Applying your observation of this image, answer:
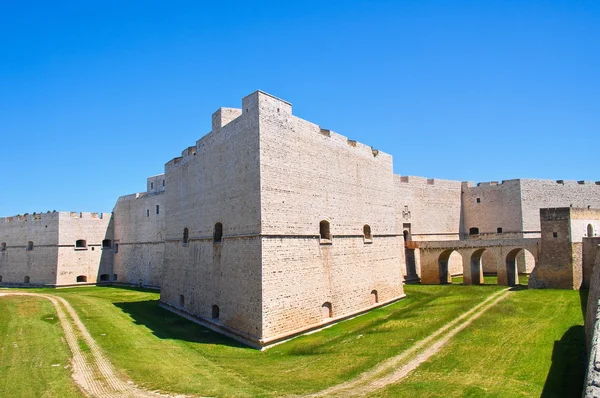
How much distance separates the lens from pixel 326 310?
16.6 meters

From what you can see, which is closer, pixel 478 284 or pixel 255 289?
pixel 255 289

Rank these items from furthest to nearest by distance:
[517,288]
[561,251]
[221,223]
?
[517,288] < [561,251] < [221,223]

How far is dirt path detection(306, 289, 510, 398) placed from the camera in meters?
9.49

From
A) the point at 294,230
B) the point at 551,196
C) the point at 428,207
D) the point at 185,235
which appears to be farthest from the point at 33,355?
the point at 551,196

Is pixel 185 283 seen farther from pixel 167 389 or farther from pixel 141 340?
pixel 167 389

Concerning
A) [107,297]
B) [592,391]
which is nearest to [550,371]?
[592,391]

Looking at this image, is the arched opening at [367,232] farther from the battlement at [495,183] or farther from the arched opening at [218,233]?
the battlement at [495,183]

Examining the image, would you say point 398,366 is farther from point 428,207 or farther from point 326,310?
point 428,207

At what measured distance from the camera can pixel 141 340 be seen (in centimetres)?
1491

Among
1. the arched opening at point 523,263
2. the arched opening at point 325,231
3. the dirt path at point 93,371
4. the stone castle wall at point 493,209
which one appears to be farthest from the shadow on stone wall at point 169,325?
the stone castle wall at point 493,209

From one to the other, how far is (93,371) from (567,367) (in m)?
12.3

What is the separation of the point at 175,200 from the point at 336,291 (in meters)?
10.4

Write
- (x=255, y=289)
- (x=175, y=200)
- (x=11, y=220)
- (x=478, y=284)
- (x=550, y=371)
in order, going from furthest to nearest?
(x=11, y=220)
(x=478, y=284)
(x=175, y=200)
(x=255, y=289)
(x=550, y=371)

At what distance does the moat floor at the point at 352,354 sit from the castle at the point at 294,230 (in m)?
1.44
